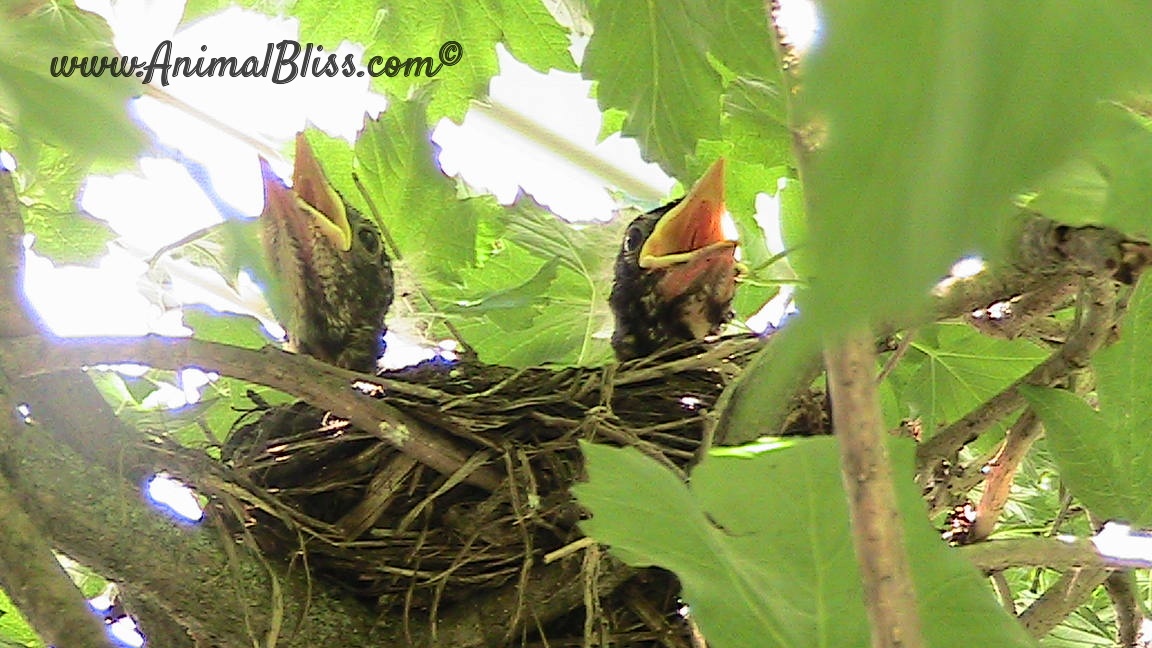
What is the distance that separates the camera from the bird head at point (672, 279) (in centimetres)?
124

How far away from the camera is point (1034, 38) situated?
9 centimetres

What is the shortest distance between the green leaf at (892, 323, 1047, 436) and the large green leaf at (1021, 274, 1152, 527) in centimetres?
33

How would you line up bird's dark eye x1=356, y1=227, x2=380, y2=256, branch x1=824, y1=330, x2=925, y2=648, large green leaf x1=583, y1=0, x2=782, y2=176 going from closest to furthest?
branch x1=824, y1=330, x2=925, y2=648, large green leaf x1=583, y1=0, x2=782, y2=176, bird's dark eye x1=356, y1=227, x2=380, y2=256

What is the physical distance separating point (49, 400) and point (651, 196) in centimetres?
174

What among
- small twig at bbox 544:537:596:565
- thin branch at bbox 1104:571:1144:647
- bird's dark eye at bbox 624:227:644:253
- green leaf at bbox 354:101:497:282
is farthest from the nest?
bird's dark eye at bbox 624:227:644:253

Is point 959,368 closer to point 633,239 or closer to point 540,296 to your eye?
point 540,296

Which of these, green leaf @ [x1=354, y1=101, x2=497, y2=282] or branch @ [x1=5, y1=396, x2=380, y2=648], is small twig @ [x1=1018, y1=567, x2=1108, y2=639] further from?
green leaf @ [x1=354, y1=101, x2=497, y2=282]

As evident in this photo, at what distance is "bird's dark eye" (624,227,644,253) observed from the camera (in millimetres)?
1340

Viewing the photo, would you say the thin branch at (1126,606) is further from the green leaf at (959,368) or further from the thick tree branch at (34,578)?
the thick tree branch at (34,578)

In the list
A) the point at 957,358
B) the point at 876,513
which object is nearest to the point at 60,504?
the point at 876,513

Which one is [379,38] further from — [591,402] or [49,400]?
[49,400]

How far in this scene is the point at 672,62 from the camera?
735 mm

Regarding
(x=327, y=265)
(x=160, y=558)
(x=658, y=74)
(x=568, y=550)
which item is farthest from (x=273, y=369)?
(x=327, y=265)

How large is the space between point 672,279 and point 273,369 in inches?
28.7
